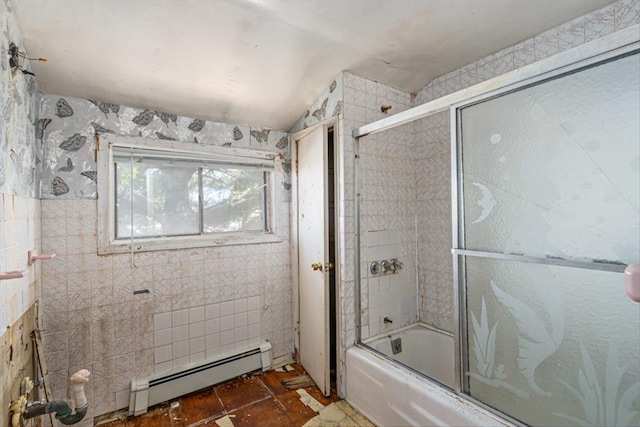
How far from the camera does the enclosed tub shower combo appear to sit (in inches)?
37.9

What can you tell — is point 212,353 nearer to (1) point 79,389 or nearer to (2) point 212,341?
(2) point 212,341

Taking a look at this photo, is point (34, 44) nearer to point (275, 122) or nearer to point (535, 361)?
point (275, 122)

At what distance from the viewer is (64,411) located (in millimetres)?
1202

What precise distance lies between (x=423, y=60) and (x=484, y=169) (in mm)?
1065

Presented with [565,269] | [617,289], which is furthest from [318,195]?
[617,289]

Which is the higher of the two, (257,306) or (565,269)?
(565,269)

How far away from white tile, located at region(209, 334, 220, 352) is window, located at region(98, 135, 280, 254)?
0.70 meters

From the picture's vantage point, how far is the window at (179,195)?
6.23 ft

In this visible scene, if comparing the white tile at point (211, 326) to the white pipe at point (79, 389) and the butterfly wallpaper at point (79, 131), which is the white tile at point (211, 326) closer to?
the white pipe at point (79, 389)

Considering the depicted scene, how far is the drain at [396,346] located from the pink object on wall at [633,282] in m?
1.66

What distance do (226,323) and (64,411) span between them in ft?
3.58

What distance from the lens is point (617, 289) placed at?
98 cm

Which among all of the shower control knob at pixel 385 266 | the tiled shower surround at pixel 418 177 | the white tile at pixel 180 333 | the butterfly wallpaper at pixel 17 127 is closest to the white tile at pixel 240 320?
the white tile at pixel 180 333

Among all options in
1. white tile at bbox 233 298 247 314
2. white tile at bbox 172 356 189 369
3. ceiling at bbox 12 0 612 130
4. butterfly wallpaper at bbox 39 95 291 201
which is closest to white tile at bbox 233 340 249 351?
white tile at bbox 233 298 247 314
